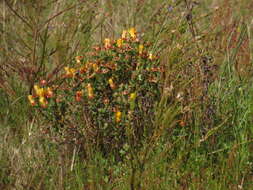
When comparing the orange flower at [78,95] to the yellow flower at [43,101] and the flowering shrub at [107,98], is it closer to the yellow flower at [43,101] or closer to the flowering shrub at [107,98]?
the flowering shrub at [107,98]

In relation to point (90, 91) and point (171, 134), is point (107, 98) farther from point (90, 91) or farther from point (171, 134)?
point (171, 134)

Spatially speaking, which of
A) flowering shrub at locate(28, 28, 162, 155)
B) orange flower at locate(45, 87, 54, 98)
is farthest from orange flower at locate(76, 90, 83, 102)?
orange flower at locate(45, 87, 54, 98)

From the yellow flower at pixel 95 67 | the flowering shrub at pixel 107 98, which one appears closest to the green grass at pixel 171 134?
the flowering shrub at pixel 107 98

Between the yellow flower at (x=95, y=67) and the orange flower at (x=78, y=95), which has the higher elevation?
the yellow flower at (x=95, y=67)

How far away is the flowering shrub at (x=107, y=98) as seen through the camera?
7.79ft

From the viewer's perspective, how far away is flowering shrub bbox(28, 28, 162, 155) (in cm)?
237

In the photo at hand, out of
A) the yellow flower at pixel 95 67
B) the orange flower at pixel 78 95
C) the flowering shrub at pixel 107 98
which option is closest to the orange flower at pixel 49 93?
the flowering shrub at pixel 107 98

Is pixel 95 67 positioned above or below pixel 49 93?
above

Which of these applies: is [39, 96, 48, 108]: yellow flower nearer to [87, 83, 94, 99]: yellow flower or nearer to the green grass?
the green grass

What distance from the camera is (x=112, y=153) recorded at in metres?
2.44

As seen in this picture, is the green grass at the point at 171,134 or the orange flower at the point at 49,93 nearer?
the green grass at the point at 171,134

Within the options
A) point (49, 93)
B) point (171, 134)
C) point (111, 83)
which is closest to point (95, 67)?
point (111, 83)

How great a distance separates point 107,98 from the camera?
8.03 ft

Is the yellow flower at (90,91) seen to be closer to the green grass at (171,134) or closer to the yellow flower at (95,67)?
the yellow flower at (95,67)
